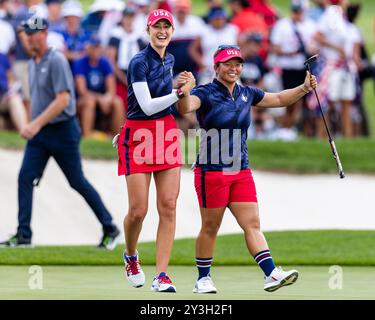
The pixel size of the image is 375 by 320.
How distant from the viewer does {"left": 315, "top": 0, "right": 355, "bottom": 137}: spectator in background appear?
21.6 metres

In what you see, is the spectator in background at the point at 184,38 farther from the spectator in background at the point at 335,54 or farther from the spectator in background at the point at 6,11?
the spectator in background at the point at 6,11

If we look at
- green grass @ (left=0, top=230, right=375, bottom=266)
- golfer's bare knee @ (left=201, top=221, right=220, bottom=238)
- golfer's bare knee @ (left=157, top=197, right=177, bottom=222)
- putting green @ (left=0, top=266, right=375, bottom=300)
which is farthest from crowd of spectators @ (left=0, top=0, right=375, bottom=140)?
golfer's bare knee @ (left=201, top=221, right=220, bottom=238)

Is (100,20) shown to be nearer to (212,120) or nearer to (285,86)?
(285,86)

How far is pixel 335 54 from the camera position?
21719mm

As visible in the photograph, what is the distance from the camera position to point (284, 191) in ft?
64.6

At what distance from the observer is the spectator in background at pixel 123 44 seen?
70.1 feet

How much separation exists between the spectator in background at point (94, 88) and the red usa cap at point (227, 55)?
1027 centimetres

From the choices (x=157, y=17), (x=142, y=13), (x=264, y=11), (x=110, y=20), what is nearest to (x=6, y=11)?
(x=110, y=20)

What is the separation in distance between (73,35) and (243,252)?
7.99 m

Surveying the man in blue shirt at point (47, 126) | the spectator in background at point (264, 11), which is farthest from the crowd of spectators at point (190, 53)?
the man in blue shirt at point (47, 126)

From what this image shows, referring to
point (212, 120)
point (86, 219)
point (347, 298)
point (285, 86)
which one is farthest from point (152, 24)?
point (285, 86)

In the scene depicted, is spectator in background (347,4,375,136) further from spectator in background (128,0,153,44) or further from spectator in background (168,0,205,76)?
spectator in background (128,0,153,44)
